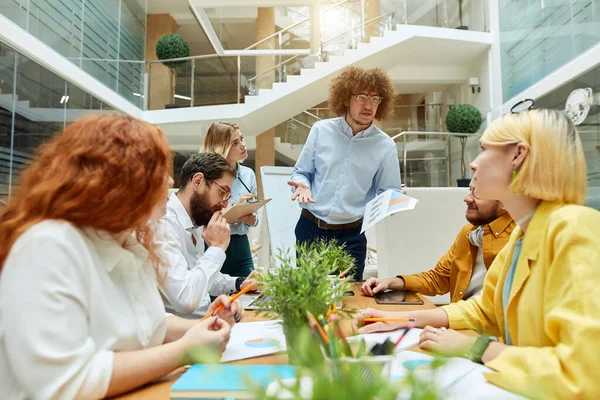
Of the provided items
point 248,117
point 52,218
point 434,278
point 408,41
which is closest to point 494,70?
point 408,41

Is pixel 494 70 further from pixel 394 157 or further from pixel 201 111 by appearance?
pixel 394 157

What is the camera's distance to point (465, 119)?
26.4 ft

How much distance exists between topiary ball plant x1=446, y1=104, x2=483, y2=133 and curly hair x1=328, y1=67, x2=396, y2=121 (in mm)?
5956

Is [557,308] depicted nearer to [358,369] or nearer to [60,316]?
[358,369]

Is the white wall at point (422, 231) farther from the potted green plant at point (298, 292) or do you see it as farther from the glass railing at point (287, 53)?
the glass railing at point (287, 53)

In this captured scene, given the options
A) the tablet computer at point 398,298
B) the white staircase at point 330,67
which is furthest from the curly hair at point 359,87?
the white staircase at point 330,67

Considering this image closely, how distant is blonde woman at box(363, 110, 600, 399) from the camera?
27.4 inches

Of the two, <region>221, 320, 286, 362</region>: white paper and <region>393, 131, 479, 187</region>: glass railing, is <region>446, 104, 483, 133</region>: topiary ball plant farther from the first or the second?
<region>221, 320, 286, 362</region>: white paper

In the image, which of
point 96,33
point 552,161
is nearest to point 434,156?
point 96,33

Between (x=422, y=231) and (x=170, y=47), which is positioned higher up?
(x=170, y=47)

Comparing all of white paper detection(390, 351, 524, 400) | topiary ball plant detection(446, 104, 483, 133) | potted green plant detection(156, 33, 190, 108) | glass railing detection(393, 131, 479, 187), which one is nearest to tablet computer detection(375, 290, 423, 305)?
white paper detection(390, 351, 524, 400)

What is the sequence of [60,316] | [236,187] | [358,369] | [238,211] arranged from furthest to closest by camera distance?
[236,187]
[238,211]
[60,316]
[358,369]

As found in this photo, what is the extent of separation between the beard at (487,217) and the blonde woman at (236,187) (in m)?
1.19

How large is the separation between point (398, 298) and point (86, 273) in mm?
1115
